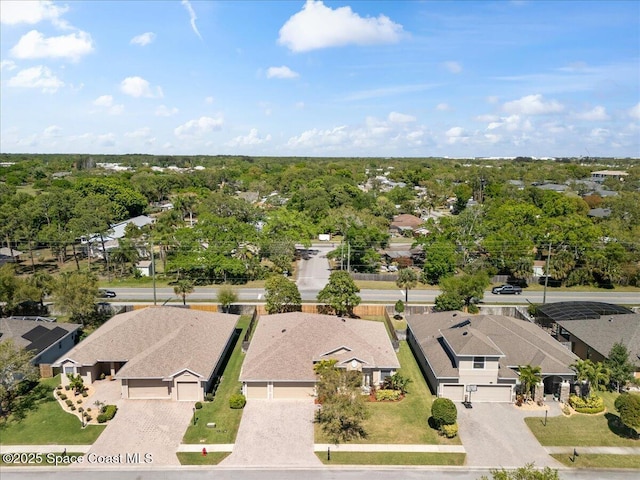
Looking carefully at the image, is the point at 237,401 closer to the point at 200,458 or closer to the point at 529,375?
the point at 200,458

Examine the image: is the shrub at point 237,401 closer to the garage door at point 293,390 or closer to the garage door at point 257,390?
the garage door at point 257,390

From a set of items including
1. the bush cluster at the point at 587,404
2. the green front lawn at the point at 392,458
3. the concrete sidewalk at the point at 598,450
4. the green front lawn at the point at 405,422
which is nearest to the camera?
the green front lawn at the point at 392,458

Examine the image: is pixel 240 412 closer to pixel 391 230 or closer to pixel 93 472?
pixel 93 472

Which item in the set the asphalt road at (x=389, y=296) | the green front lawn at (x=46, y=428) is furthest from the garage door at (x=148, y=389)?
the asphalt road at (x=389, y=296)

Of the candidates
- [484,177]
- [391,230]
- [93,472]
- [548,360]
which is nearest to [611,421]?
[548,360]

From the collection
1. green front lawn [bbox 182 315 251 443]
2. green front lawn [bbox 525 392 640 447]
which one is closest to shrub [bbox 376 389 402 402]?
green front lawn [bbox 525 392 640 447]

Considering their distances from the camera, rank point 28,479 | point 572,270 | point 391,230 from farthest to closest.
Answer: point 391,230 < point 572,270 < point 28,479
